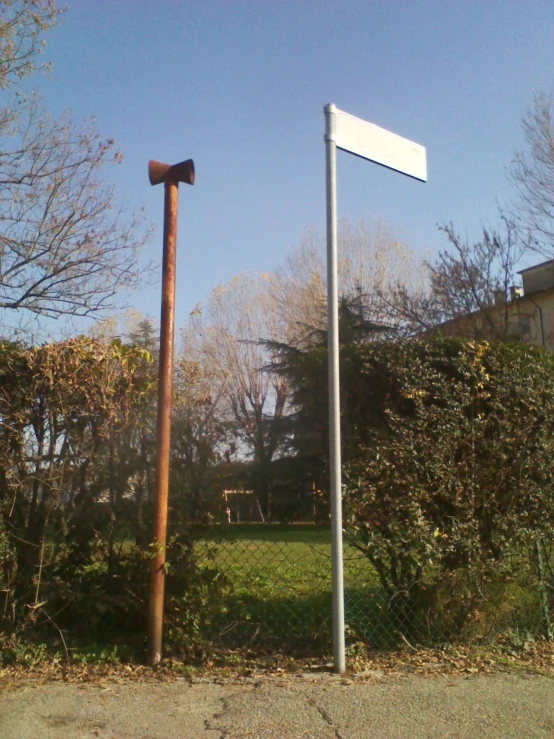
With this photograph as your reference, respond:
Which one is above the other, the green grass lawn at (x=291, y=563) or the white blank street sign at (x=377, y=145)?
the white blank street sign at (x=377, y=145)

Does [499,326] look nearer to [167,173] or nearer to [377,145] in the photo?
[377,145]

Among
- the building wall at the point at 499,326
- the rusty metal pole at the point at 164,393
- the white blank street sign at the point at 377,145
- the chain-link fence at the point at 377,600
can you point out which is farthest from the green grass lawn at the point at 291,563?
the building wall at the point at 499,326

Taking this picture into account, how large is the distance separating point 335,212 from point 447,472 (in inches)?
79.2

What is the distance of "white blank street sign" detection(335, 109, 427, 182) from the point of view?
195 inches

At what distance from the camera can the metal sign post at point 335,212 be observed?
14.9 ft

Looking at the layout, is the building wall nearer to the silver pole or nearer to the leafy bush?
the leafy bush

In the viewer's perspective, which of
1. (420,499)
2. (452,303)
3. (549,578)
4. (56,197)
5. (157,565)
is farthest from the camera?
(452,303)

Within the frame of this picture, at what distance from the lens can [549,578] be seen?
5.48 metres

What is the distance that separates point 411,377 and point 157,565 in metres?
2.18

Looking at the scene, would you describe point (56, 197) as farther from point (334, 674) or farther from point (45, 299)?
point (334, 674)

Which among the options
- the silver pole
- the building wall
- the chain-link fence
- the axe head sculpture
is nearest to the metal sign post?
the silver pole

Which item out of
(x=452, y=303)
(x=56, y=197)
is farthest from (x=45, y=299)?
(x=452, y=303)

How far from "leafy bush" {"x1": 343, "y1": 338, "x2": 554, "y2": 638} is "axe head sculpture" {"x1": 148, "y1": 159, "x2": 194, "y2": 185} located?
5.60ft

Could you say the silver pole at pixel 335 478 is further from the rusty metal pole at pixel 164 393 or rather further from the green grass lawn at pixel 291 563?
the rusty metal pole at pixel 164 393
